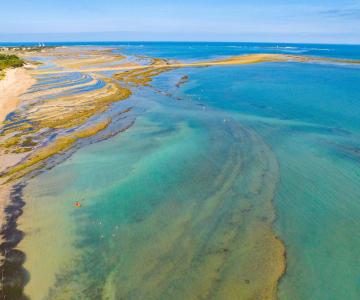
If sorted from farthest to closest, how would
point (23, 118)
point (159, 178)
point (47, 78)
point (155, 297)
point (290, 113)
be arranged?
point (47, 78), point (290, 113), point (23, 118), point (159, 178), point (155, 297)

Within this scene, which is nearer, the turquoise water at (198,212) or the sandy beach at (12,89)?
the turquoise water at (198,212)

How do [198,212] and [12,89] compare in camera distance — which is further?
[12,89]

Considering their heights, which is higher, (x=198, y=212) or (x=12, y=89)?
(x=198, y=212)

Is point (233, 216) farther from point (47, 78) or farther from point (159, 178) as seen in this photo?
point (47, 78)

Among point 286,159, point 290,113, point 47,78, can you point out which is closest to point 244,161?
point 286,159
